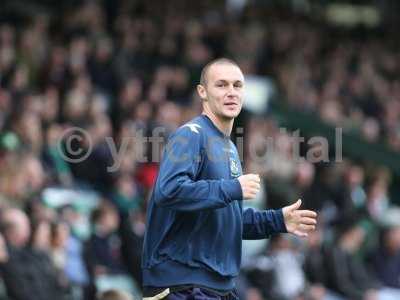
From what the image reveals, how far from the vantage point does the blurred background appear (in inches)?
420

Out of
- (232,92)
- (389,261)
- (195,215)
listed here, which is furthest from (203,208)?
(389,261)

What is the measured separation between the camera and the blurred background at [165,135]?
10.7 metres

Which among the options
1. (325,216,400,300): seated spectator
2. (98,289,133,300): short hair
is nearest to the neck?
(98,289,133,300): short hair

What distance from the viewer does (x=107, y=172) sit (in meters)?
12.5

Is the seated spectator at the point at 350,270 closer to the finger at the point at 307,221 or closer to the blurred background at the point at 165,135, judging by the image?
the blurred background at the point at 165,135

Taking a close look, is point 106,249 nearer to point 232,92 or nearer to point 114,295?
point 114,295

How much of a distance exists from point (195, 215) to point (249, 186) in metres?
0.47

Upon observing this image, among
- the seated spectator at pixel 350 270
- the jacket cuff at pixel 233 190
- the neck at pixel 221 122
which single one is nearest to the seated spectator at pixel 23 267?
the neck at pixel 221 122

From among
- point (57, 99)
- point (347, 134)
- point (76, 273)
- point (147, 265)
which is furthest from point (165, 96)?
point (147, 265)

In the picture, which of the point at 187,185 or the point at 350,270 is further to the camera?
the point at 350,270

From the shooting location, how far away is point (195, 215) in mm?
6441

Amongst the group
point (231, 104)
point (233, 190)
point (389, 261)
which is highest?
point (231, 104)

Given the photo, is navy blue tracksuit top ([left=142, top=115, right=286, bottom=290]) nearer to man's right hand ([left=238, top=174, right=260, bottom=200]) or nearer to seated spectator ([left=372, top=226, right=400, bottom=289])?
man's right hand ([left=238, top=174, right=260, bottom=200])

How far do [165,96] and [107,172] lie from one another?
276cm
